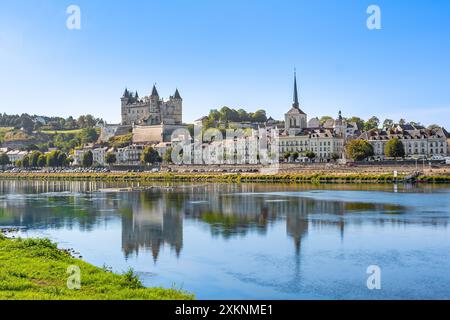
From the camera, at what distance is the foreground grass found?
35.1ft

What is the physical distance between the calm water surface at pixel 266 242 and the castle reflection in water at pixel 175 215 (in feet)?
0.16

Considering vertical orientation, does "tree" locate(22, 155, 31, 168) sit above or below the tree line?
below

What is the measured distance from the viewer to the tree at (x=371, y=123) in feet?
356

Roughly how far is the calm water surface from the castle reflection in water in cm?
5

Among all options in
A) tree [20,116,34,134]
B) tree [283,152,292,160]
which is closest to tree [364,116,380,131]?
tree [283,152,292,160]

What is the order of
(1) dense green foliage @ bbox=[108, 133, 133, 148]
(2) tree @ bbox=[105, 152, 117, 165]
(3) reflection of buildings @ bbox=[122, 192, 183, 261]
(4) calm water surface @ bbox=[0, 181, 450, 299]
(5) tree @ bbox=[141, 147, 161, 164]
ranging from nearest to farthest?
1. (4) calm water surface @ bbox=[0, 181, 450, 299]
2. (3) reflection of buildings @ bbox=[122, 192, 183, 261]
3. (5) tree @ bbox=[141, 147, 161, 164]
4. (2) tree @ bbox=[105, 152, 117, 165]
5. (1) dense green foliage @ bbox=[108, 133, 133, 148]

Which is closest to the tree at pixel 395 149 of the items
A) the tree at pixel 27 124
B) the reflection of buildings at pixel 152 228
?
the reflection of buildings at pixel 152 228

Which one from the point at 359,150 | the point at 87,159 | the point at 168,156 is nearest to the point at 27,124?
the point at 87,159

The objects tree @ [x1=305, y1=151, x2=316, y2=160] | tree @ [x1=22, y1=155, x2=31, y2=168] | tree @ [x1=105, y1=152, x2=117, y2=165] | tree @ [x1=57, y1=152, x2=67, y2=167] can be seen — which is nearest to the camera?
tree @ [x1=305, y1=151, x2=316, y2=160]

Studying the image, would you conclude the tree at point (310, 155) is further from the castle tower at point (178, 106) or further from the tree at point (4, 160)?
the tree at point (4, 160)

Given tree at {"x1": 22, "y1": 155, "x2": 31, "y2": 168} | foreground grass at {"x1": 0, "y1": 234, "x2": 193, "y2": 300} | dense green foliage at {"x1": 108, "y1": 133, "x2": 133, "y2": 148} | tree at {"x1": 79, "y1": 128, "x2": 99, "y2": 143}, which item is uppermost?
tree at {"x1": 79, "y1": 128, "x2": 99, "y2": 143}

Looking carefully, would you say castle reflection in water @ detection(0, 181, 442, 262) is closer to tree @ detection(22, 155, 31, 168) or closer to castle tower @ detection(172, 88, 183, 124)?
tree @ detection(22, 155, 31, 168)
